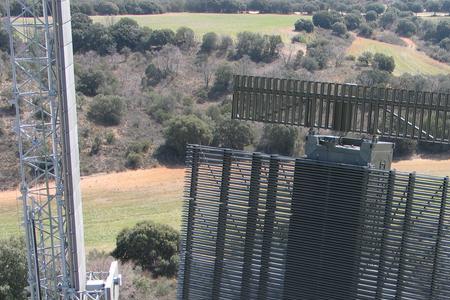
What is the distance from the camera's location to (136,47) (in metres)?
53.4

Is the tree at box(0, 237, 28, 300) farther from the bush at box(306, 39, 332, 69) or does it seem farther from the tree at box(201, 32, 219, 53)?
the tree at box(201, 32, 219, 53)

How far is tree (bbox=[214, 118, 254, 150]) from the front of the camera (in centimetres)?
3738

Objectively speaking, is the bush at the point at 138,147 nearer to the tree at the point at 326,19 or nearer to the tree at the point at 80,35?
the tree at the point at 80,35

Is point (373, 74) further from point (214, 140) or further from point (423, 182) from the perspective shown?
point (423, 182)

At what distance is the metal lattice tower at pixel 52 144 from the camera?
41.0ft

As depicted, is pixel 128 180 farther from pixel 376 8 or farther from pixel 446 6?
pixel 446 6

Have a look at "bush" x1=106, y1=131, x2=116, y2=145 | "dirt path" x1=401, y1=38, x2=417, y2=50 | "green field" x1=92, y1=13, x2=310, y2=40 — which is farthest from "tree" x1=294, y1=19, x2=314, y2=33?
"bush" x1=106, y1=131, x2=116, y2=145

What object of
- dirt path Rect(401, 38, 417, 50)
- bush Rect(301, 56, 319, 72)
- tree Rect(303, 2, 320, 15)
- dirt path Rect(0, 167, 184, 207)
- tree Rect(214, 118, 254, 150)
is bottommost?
dirt path Rect(0, 167, 184, 207)

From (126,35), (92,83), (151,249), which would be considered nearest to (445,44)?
(126,35)

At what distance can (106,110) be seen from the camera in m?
40.4

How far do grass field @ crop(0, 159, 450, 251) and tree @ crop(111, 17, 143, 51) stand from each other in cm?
1985

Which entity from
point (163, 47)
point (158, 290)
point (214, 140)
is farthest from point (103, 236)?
point (163, 47)

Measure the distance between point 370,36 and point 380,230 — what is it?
50.4 metres

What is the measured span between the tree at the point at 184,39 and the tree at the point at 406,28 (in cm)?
2124
